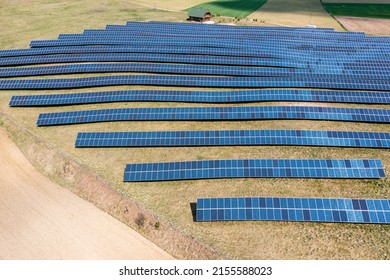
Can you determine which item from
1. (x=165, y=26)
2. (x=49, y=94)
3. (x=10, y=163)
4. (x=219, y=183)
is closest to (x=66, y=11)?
(x=165, y=26)

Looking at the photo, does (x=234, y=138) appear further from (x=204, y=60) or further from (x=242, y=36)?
(x=242, y=36)

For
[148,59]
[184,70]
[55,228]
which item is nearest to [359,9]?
[184,70]

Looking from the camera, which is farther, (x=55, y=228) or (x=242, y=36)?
(x=242, y=36)

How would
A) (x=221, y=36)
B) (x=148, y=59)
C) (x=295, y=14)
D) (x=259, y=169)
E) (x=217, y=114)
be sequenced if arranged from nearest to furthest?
(x=259, y=169)
(x=217, y=114)
(x=148, y=59)
(x=221, y=36)
(x=295, y=14)

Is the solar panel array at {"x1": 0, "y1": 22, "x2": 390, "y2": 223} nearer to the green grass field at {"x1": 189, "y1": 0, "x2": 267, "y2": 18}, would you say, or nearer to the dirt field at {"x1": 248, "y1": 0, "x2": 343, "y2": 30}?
the dirt field at {"x1": 248, "y1": 0, "x2": 343, "y2": 30}

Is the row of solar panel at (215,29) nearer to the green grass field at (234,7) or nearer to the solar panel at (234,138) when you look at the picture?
the green grass field at (234,7)

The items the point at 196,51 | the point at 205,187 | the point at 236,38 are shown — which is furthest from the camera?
the point at 236,38

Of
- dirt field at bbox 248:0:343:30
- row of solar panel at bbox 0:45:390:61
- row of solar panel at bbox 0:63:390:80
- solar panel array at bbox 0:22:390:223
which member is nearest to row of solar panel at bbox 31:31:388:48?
solar panel array at bbox 0:22:390:223
